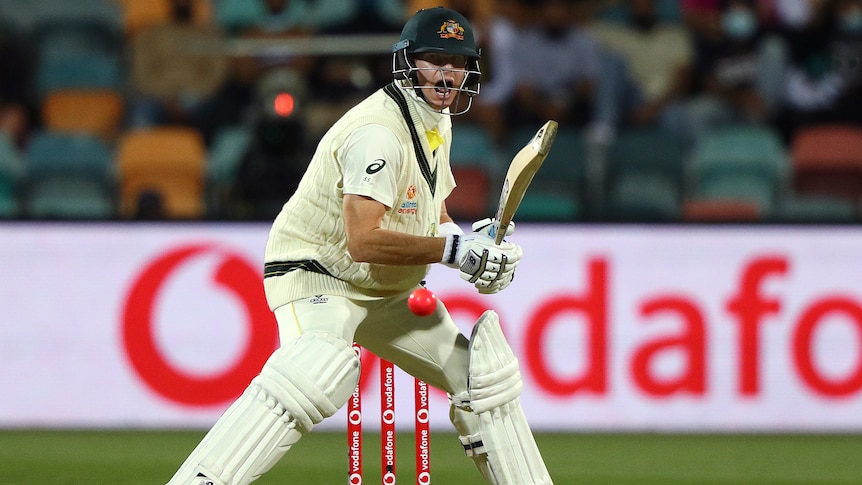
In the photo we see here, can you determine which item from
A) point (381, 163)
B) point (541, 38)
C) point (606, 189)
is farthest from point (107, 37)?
point (381, 163)

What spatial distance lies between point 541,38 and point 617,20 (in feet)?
2.31

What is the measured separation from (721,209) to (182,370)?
345 centimetres

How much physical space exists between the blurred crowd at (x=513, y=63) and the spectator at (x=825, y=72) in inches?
0.4

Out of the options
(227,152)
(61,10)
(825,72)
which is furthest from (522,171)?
(61,10)

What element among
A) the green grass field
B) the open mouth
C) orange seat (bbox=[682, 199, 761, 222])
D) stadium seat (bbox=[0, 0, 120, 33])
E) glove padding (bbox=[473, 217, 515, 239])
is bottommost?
the green grass field

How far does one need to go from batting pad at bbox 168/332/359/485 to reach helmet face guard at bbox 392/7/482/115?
933 millimetres

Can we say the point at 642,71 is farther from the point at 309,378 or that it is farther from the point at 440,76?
the point at 309,378

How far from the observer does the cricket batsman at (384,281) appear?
412 centimetres

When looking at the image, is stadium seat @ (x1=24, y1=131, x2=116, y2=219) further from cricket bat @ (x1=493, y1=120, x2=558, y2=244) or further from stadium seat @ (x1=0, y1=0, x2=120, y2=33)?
cricket bat @ (x1=493, y1=120, x2=558, y2=244)

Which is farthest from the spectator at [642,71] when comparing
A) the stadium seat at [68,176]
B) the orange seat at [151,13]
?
the stadium seat at [68,176]

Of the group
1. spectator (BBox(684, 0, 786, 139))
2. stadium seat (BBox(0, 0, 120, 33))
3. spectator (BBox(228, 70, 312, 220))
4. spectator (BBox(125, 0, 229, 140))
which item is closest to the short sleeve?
spectator (BBox(228, 70, 312, 220))

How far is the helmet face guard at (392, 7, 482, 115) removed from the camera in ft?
14.2

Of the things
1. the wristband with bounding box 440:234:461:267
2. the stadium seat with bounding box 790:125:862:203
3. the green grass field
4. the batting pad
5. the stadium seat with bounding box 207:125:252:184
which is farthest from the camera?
the stadium seat with bounding box 790:125:862:203

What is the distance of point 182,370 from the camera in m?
7.51
